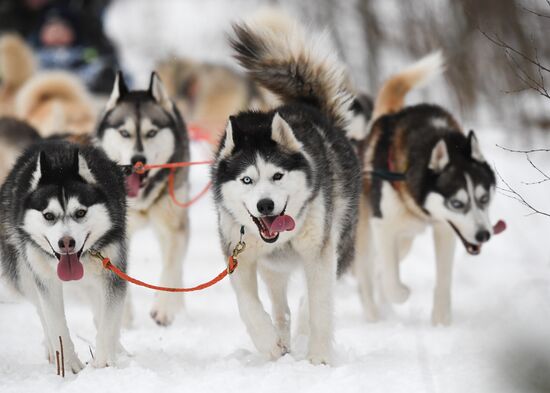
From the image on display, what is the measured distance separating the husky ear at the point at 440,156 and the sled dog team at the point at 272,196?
18mm

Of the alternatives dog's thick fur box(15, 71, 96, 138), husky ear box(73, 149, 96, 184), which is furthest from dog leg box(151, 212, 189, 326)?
dog's thick fur box(15, 71, 96, 138)

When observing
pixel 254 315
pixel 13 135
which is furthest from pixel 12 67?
pixel 254 315

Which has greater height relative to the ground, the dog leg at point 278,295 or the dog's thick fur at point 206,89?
the dog's thick fur at point 206,89

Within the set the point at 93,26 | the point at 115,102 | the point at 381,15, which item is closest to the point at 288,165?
the point at 115,102

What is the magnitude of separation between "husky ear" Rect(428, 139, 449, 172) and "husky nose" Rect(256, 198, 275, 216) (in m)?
1.61

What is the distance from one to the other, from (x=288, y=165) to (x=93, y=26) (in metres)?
8.27

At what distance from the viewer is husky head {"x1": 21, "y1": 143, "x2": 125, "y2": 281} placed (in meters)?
3.15

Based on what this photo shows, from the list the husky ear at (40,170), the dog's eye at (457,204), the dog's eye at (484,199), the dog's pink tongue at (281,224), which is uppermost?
the husky ear at (40,170)

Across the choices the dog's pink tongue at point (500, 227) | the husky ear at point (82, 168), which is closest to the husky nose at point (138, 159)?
the husky ear at point (82, 168)

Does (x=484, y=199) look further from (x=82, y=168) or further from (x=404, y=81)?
(x=82, y=168)

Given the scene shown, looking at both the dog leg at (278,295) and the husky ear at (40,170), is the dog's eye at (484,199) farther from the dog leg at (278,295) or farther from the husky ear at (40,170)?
the husky ear at (40,170)

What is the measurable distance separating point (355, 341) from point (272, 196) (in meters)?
1.17

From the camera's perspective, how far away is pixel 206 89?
11531 mm

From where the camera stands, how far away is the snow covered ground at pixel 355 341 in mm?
2891
